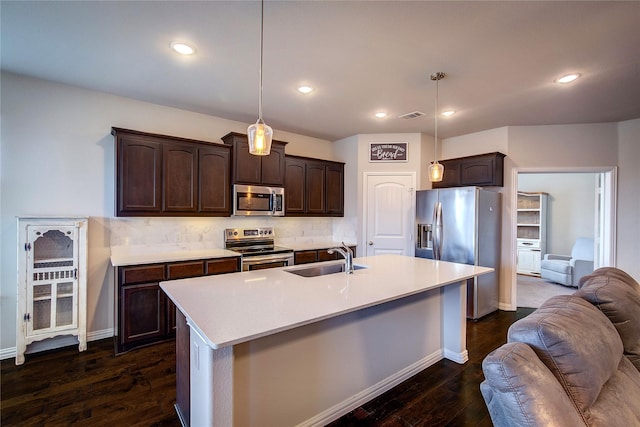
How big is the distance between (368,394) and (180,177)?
2.91 m

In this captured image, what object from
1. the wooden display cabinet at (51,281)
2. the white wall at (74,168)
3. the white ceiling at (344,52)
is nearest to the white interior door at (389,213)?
the white ceiling at (344,52)

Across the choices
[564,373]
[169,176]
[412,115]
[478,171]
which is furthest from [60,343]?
[478,171]

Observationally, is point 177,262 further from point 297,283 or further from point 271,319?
point 271,319

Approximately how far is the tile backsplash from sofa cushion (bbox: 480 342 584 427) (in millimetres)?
3560

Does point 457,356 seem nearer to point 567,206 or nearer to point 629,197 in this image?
point 629,197

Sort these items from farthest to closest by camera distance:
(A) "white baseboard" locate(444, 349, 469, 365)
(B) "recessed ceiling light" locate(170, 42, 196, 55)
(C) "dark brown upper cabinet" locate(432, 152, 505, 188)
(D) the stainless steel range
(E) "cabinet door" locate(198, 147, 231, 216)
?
1. (C) "dark brown upper cabinet" locate(432, 152, 505, 188)
2. (D) the stainless steel range
3. (E) "cabinet door" locate(198, 147, 231, 216)
4. (A) "white baseboard" locate(444, 349, 469, 365)
5. (B) "recessed ceiling light" locate(170, 42, 196, 55)

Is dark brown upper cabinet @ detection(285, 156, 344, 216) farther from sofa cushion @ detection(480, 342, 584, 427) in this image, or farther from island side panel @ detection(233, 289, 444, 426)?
sofa cushion @ detection(480, 342, 584, 427)

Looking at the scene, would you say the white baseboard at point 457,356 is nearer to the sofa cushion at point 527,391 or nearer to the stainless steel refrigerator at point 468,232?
the stainless steel refrigerator at point 468,232

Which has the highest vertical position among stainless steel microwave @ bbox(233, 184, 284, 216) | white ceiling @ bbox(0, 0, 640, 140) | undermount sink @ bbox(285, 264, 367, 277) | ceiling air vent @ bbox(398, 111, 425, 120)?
white ceiling @ bbox(0, 0, 640, 140)

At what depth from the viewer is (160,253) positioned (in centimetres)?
352

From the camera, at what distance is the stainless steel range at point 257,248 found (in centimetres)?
373

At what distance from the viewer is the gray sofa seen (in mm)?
951

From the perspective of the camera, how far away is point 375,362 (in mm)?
2250

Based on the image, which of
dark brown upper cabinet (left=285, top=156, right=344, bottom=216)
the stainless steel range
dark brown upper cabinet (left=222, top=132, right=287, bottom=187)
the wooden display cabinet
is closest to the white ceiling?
dark brown upper cabinet (left=222, top=132, right=287, bottom=187)
